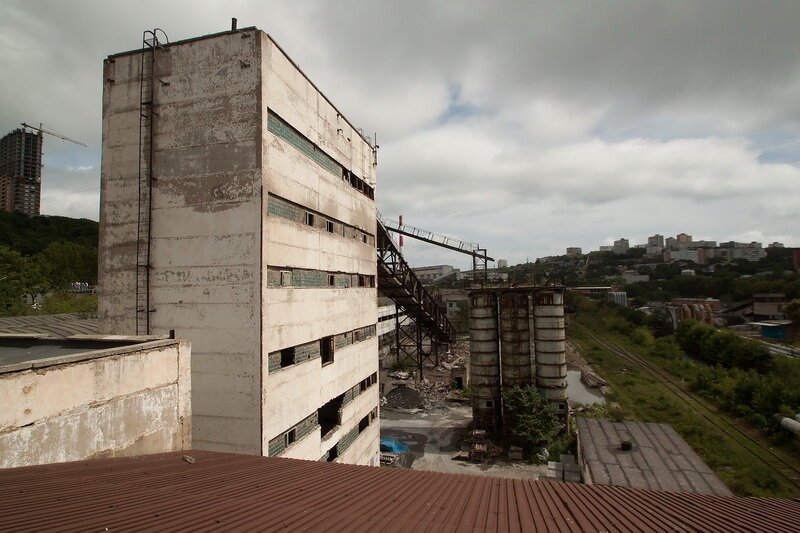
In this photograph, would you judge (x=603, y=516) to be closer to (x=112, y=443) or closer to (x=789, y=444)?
(x=112, y=443)

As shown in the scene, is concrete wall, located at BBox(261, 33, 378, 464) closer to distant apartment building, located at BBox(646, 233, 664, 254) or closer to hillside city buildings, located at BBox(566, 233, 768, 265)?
hillside city buildings, located at BBox(566, 233, 768, 265)

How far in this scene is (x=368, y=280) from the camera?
1583cm

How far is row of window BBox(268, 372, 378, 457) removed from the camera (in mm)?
9573

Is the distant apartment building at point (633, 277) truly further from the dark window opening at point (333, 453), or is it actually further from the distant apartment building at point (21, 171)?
the distant apartment building at point (21, 171)

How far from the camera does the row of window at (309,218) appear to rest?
9.58 m

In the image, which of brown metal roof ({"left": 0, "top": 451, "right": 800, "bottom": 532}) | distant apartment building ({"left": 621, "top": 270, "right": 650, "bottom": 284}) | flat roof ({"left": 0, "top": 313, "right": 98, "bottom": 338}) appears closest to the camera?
brown metal roof ({"left": 0, "top": 451, "right": 800, "bottom": 532})

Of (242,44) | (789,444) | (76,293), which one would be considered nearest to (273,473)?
(242,44)

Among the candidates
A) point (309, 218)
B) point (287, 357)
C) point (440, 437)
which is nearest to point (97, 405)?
point (287, 357)

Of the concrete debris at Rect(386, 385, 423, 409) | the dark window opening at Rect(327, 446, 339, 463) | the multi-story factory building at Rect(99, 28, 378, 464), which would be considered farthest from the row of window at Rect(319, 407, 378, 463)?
the concrete debris at Rect(386, 385, 423, 409)

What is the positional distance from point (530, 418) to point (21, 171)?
4762 inches

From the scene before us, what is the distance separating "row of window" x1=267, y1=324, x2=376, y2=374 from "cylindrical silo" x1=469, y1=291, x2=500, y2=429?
6668 mm

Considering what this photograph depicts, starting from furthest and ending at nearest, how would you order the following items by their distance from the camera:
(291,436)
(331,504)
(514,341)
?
(514,341) → (291,436) → (331,504)

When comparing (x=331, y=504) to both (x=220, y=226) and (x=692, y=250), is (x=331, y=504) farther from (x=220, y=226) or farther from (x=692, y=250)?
(x=692, y=250)

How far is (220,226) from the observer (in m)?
9.11
